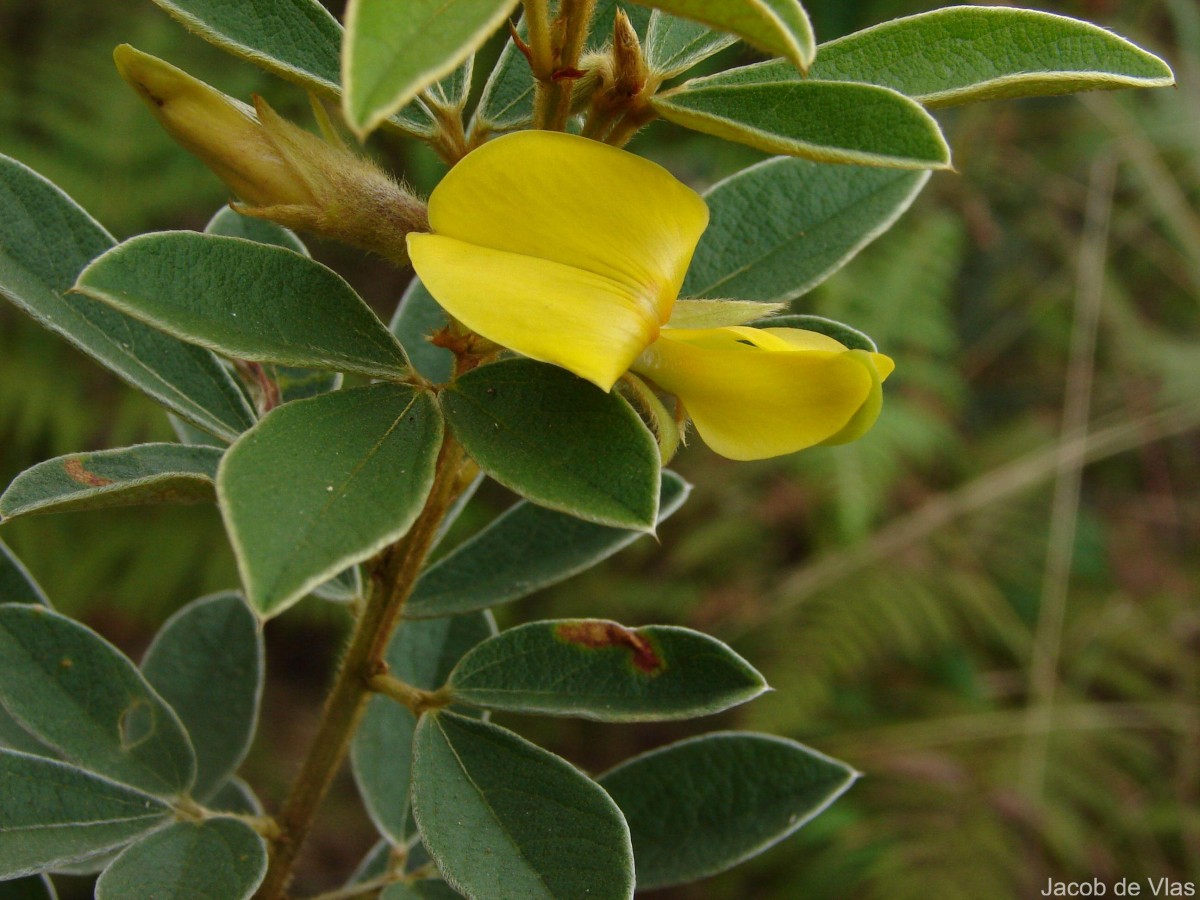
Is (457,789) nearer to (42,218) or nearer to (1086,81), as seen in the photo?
(42,218)

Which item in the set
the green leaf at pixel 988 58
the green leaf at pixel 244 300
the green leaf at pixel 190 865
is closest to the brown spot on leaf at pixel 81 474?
the green leaf at pixel 244 300

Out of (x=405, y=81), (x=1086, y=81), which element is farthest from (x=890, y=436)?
(x=405, y=81)

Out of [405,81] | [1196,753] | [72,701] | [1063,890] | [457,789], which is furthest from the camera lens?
[1196,753]

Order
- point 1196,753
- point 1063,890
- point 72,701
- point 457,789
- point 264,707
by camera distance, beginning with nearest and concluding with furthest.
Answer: point 457,789
point 72,701
point 1063,890
point 1196,753
point 264,707

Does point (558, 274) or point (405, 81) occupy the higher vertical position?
point (405, 81)

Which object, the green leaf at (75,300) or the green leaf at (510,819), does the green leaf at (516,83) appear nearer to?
the green leaf at (75,300)

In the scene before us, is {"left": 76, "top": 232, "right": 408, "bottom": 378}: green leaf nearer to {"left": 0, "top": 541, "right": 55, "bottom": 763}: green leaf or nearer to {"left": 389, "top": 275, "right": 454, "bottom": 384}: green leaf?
A: {"left": 389, "top": 275, "right": 454, "bottom": 384}: green leaf

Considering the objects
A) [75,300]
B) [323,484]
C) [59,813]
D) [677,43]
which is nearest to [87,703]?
[59,813]
